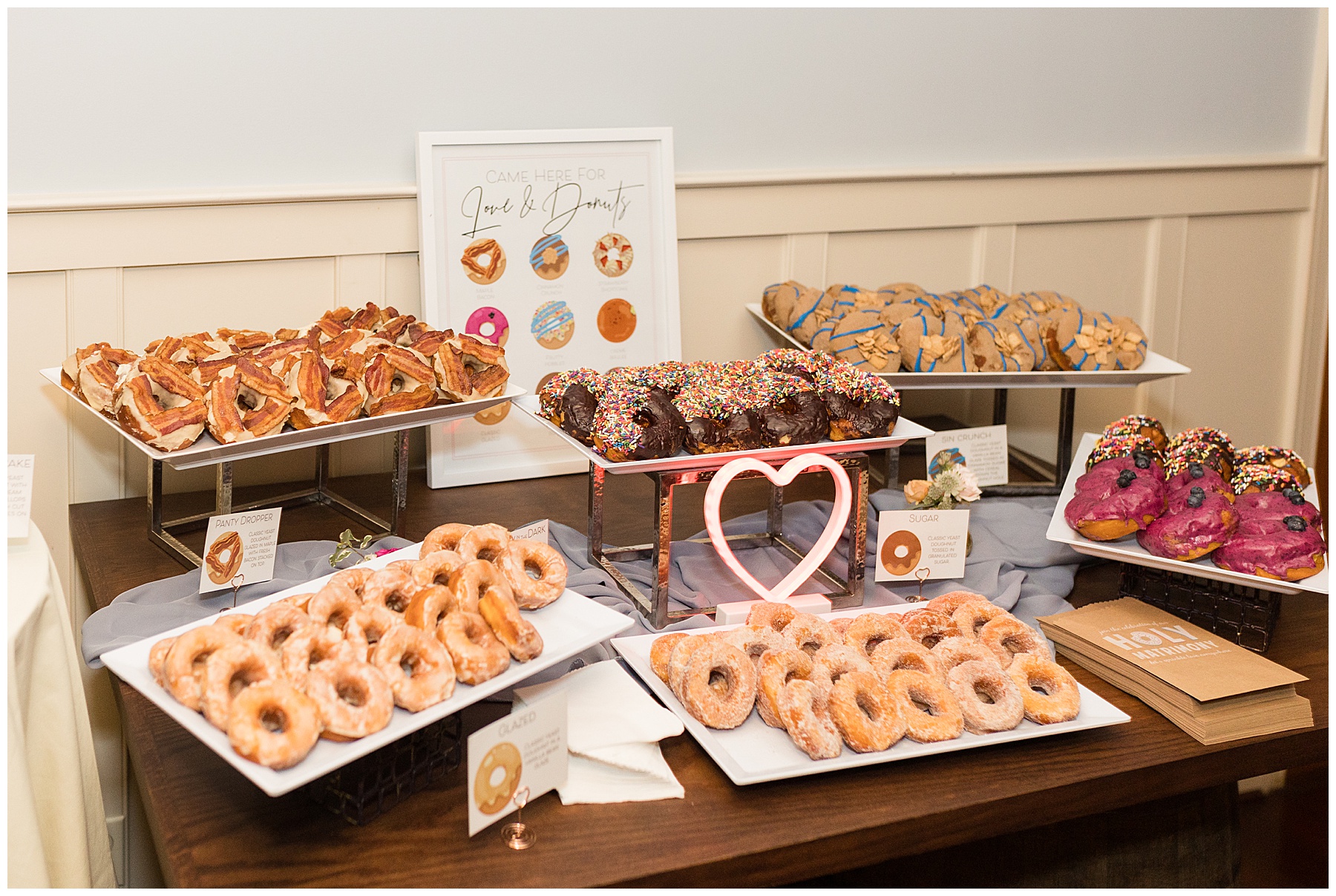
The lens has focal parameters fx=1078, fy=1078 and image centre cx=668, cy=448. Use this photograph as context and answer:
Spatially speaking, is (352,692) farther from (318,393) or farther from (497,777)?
(318,393)

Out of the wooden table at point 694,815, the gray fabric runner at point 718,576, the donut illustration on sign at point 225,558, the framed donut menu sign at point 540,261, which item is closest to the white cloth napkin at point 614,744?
the wooden table at point 694,815

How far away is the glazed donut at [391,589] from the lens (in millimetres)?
1280

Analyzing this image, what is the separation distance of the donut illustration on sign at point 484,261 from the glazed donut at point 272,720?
1301mm

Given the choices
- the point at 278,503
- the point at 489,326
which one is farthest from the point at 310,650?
the point at 489,326

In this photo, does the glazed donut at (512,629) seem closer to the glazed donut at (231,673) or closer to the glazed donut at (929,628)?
the glazed donut at (231,673)

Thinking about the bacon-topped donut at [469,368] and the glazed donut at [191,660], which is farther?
the bacon-topped donut at [469,368]

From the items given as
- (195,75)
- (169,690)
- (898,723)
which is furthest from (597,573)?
(195,75)

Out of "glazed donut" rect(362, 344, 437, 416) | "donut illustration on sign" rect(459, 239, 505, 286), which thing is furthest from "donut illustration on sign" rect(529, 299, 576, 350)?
"glazed donut" rect(362, 344, 437, 416)

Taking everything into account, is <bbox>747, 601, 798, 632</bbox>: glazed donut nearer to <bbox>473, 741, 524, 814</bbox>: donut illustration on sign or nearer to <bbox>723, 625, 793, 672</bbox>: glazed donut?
<bbox>723, 625, 793, 672</bbox>: glazed donut

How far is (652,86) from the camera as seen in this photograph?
2.44 m

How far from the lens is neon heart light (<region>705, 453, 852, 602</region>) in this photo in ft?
5.24

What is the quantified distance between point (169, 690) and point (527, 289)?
132 centimetres

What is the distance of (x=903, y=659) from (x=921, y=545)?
412 millimetres

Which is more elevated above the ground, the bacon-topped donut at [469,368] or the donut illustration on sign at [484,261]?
the donut illustration on sign at [484,261]
